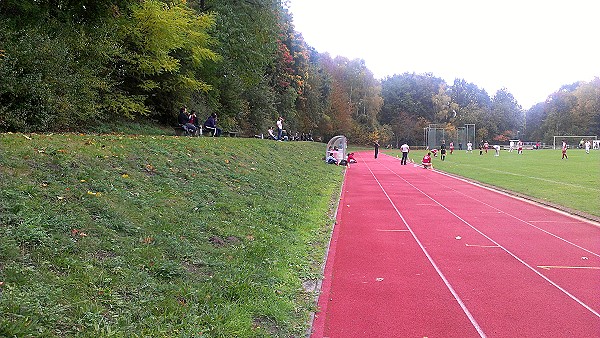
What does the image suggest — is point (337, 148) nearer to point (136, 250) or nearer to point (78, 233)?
point (136, 250)

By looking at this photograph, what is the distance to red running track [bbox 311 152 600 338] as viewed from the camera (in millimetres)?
5605

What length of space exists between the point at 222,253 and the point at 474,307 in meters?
3.45

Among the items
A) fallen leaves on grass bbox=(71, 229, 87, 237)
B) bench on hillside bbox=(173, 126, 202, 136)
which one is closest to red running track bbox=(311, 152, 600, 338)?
fallen leaves on grass bbox=(71, 229, 87, 237)

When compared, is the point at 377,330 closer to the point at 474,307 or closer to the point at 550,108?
the point at 474,307

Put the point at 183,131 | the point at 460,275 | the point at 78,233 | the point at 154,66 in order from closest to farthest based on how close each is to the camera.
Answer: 1. the point at 78,233
2. the point at 460,275
3. the point at 154,66
4. the point at 183,131

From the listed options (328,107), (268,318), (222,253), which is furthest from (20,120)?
(328,107)

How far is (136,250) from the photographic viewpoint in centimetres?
565

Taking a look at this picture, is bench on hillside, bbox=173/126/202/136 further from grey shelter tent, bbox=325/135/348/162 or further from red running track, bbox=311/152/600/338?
grey shelter tent, bbox=325/135/348/162

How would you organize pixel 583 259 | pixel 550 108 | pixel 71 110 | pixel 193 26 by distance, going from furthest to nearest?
pixel 550 108 < pixel 193 26 < pixel 71 110 < pixel 583 259

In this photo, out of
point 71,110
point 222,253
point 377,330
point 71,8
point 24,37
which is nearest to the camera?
point 377,330

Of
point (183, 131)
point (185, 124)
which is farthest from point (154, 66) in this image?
point (183, 131)

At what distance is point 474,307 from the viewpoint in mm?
6152

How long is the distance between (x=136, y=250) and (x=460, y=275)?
4.88 metres

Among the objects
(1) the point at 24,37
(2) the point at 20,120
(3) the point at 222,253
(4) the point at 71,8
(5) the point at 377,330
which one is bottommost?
(5) the point at 377,330
